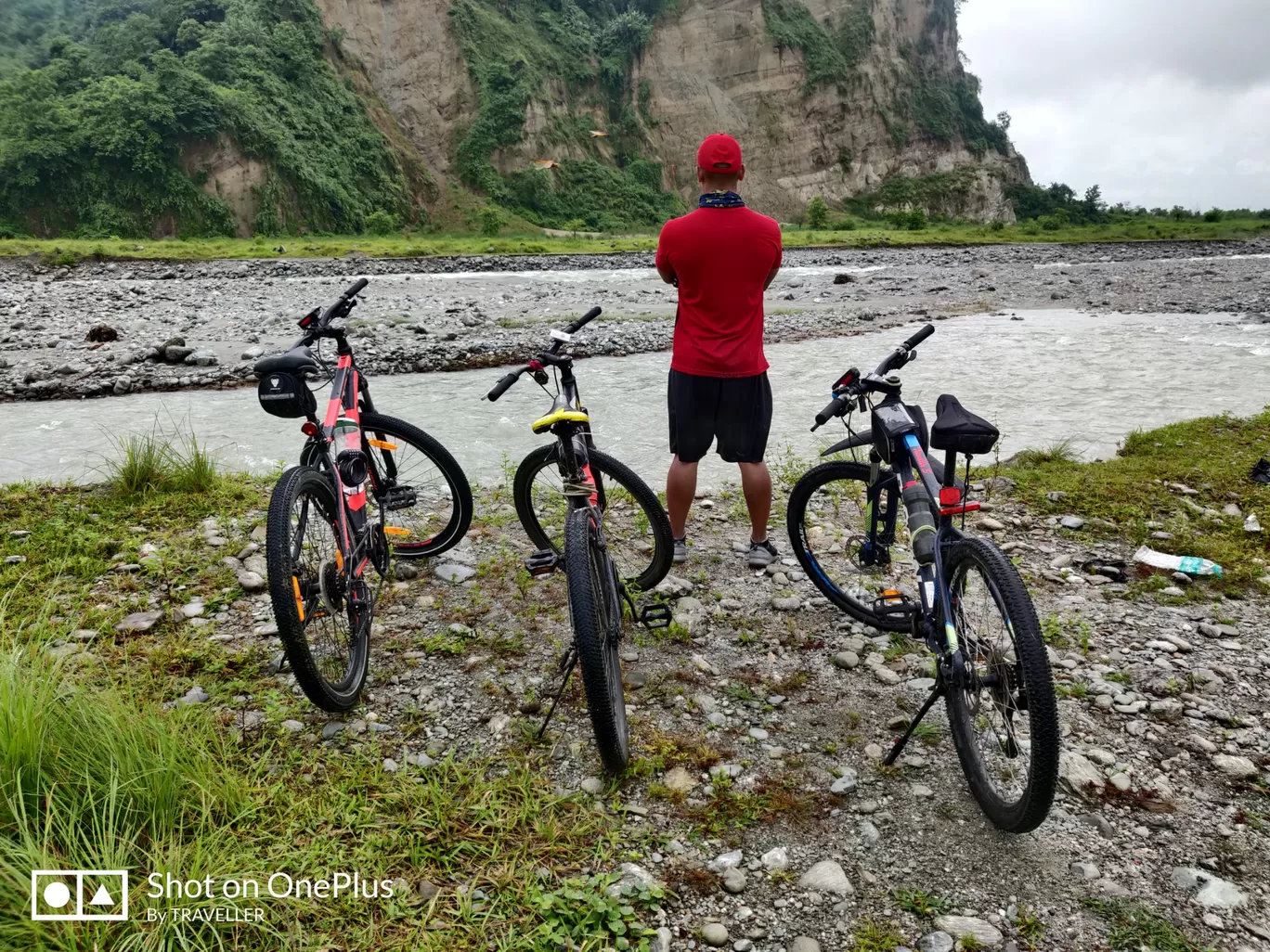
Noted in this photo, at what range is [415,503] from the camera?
545 centimetres

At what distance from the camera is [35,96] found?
177 feet

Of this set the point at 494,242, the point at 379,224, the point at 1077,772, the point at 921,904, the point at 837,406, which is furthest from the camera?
the point at 379,224

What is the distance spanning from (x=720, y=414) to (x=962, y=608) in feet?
6.95

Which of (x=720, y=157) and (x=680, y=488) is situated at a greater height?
(x=720, y=157)

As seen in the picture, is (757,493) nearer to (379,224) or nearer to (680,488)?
(680,488)

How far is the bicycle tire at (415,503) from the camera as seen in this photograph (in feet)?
16.6

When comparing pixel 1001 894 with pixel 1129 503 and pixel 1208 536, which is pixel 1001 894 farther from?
pixel 1129 503

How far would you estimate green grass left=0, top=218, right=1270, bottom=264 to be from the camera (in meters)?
37.7

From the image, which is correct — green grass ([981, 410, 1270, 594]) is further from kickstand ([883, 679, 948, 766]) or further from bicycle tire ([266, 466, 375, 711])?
bicycle tire ([266, 466, 375, 711])

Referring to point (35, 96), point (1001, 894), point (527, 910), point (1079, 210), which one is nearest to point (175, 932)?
point (527, 910)

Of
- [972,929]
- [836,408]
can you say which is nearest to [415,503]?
[836,408]

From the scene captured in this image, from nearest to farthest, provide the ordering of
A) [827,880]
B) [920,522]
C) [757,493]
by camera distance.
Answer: [827,880] → [920,522] → [757,493]

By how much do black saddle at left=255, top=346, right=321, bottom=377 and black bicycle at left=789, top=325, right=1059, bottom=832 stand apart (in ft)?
8.81

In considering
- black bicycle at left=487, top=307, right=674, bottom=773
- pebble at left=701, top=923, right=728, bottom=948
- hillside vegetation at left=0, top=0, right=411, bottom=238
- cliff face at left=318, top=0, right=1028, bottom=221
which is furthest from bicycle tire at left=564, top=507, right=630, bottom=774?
cliff face at left=318, top=0, right=1028, bottom=221
